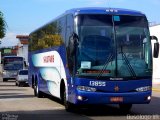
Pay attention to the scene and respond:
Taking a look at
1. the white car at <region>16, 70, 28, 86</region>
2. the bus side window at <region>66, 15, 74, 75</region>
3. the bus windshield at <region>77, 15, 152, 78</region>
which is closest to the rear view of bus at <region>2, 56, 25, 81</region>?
the white car at <region>16, 70, 28, 86</region>

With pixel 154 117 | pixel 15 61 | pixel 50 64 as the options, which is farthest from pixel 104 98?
pixel 15 61

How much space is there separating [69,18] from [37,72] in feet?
28.7

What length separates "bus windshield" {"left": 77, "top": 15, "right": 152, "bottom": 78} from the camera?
599 inches

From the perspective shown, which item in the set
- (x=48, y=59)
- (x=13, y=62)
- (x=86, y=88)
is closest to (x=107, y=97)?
(x=86, y=88)

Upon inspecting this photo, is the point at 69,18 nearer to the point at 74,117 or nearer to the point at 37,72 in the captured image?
the point at 74,117

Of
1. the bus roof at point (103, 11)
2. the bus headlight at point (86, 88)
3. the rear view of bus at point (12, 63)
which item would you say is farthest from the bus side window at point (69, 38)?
the rear view of bus at point (12, 63)

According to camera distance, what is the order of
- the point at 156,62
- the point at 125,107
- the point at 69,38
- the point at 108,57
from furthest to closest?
the point at 156,62 < the point at 125,107 < the point at 69,38 < the point at 108,57

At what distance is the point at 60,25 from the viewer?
18469 mm

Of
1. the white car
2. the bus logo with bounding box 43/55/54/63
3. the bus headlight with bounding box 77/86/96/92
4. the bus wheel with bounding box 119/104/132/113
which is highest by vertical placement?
the bus logo with bounding box 43/55/54/63

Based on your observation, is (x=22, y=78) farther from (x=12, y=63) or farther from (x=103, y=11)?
(x=103, y=11)

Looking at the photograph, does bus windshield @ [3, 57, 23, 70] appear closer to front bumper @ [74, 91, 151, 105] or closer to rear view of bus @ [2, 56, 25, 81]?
rear view of bus @ [2, 56, 25, 81]

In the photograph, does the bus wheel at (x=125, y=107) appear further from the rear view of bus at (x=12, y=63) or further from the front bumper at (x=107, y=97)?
the rear view of bus at (x=12, y=63)

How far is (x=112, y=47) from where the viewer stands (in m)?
15.4

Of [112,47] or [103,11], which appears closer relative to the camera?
[112,47]
